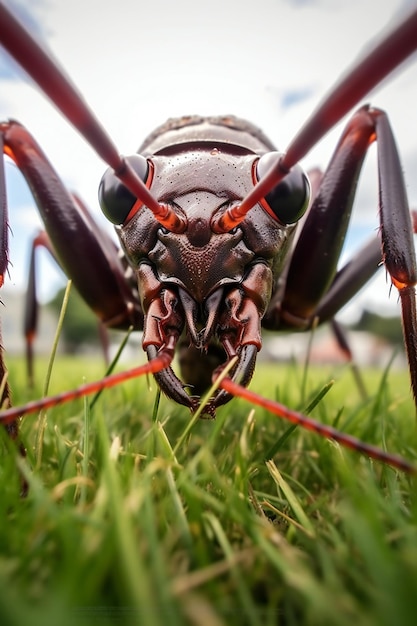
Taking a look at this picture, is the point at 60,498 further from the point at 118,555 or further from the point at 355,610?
the point at 355,610

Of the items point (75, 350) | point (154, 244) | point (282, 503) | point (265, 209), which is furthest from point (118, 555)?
point (75, 350)

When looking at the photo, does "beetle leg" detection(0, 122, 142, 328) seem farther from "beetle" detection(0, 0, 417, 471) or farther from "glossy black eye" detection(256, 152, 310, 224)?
"glossy black eye" detection(256, 152, 310, 224)

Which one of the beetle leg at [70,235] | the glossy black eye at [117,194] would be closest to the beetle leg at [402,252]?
the glossy black eye at [117,194]

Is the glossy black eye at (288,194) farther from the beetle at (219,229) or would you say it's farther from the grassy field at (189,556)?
Result: the grassy field at (189,556)

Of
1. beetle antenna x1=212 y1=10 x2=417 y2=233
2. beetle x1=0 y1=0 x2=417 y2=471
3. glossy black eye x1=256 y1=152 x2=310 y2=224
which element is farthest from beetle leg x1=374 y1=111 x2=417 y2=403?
beetle antenna x1=212 y1=10 x2=417 y2=233

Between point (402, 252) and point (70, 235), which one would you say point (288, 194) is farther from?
point (70, 235)
